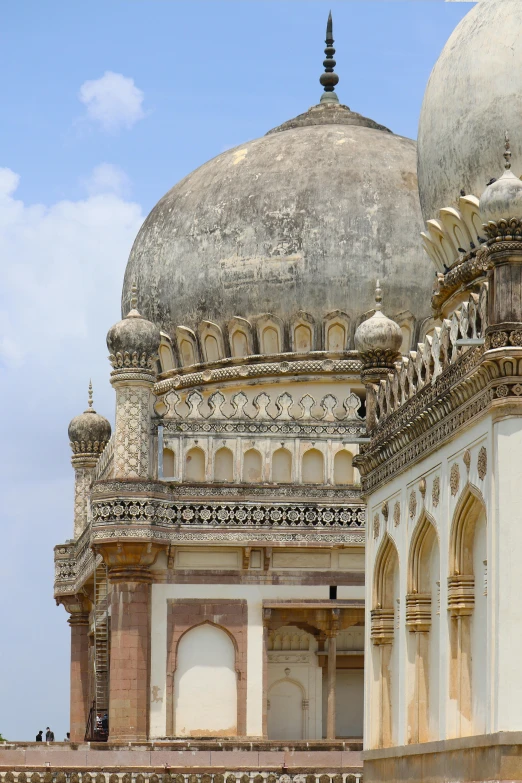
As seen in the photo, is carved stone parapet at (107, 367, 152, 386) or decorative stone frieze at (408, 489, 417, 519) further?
carved stone parapet at (107, 367, 152, 386)

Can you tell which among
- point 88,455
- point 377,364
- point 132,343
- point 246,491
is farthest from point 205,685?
point 377,364

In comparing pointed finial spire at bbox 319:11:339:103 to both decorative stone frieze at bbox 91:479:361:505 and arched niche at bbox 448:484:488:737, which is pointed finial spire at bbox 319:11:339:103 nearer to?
decorative stone frieze at bbox 91:479:361:505

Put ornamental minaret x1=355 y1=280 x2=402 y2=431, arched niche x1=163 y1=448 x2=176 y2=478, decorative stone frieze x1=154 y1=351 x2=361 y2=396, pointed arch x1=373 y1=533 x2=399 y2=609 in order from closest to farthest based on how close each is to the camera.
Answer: pointed arch x1=373 y1=533 x2=399 y2=609 < ornamental minaret x1=355 y1=280 x2=402 y2=431 < arched niche x1=163 y1=448 x2=176 y2=478 < decorative stone frieze x1=154 y1=351 x2=361 y2=396

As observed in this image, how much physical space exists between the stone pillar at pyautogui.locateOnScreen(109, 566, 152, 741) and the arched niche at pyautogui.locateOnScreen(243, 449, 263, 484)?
7.01 ft

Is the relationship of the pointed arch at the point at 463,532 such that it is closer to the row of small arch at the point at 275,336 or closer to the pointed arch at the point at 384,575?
the pointed arch at the point at 384,575

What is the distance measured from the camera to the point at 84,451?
30125mm

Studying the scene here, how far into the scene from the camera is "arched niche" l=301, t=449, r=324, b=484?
25797 millimetres

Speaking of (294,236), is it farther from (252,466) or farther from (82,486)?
(82,486)

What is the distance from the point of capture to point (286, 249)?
28312 mm

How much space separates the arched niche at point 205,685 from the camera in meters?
24.4

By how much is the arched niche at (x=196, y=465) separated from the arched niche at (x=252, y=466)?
61 cm

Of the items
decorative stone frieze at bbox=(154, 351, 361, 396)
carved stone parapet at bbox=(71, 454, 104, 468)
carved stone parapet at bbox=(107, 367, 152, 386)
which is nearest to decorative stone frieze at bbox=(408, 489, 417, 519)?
carved stone parapet at bbox=(107, 367, 152, 386)

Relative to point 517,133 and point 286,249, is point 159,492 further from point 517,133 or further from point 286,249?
point 517,133

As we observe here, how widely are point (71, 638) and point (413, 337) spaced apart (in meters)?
7.70
